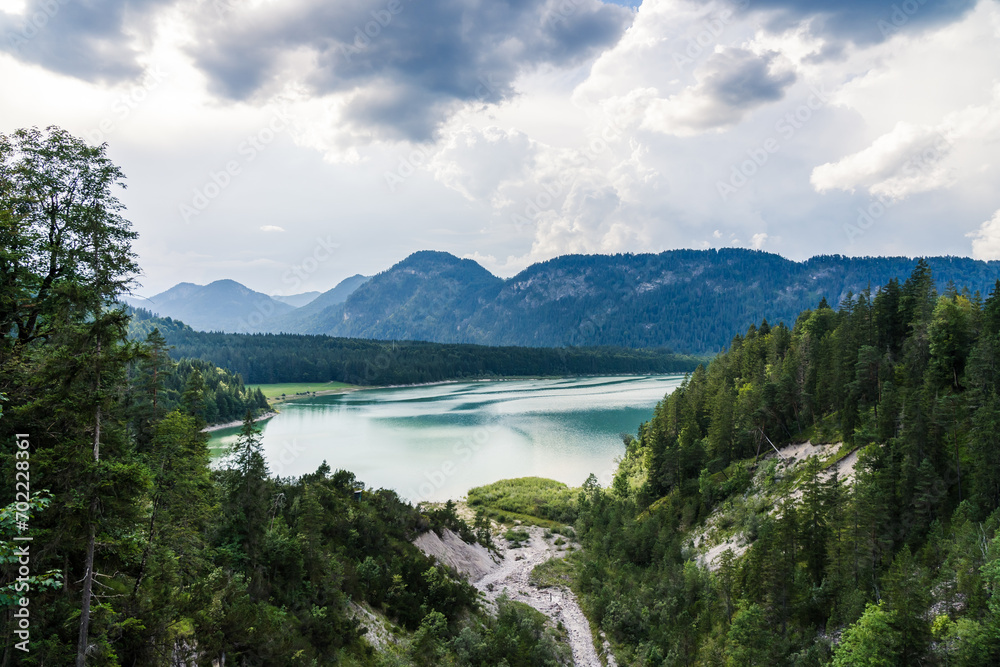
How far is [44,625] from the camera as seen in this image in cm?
925

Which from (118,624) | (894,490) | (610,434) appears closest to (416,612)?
(118,624)

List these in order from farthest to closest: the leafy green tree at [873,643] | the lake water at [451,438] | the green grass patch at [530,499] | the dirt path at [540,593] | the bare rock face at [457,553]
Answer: the lake water at [451,438] < the green grass patch at [530,499] < the bare rock face at [457,553] < the dirt path at [540,593] < the leafy green tree at [873,643]

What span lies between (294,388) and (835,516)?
167592mm

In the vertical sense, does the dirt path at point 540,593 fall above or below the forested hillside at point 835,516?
below

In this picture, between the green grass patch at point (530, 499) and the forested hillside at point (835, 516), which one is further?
Answer: the green grass patch at point (530, 499)

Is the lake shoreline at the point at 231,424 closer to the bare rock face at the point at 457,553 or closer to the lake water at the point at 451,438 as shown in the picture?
the lake water at the point at 451,438

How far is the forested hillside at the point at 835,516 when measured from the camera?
A: 15852 millimetres

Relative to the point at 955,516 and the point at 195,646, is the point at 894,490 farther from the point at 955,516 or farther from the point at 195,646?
the point at 195,646

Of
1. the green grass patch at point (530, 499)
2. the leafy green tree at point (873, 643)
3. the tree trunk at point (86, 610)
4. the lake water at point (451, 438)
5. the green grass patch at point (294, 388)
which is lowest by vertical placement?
the green grass patch at point (530, 499)

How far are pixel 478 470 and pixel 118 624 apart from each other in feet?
189

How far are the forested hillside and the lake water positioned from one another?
899 inches

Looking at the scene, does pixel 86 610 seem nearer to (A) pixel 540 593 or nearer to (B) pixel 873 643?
(B) pixel 873 643

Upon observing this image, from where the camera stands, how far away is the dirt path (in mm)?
25358


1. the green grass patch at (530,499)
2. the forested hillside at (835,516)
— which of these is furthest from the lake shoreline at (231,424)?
the forested hillside at (835,516)
